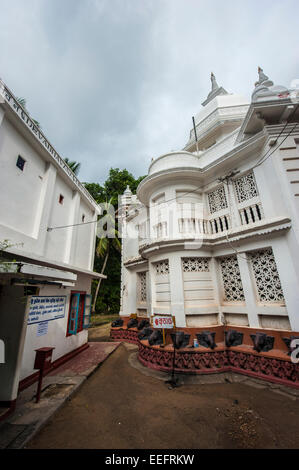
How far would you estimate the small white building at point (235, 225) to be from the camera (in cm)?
575

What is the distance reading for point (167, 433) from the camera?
320 centimetres

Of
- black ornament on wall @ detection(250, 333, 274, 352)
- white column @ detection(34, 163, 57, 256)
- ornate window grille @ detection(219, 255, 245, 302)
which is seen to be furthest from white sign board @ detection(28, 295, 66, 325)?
black ornament on wall @ detection(250, 333, 274, 352)

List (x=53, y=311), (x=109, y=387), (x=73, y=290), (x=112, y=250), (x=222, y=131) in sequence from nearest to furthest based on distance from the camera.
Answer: (x=109, y=387), (x=53, y=311), (x=73, y=290), (x=222, y=131), (x=112, y=250)

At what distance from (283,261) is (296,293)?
0.92m

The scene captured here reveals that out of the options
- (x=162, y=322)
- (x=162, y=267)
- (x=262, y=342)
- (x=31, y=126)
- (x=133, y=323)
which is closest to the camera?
(x=262, y=342)

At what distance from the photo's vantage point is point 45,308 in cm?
572

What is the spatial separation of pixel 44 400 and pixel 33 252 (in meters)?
3.56

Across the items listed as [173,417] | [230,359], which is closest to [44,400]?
[173,417]

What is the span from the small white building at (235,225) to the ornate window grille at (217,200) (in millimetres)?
45

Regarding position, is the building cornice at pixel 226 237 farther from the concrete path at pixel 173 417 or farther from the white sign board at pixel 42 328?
the white sign board at pixel 42 328

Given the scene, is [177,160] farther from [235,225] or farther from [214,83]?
[214,83]
